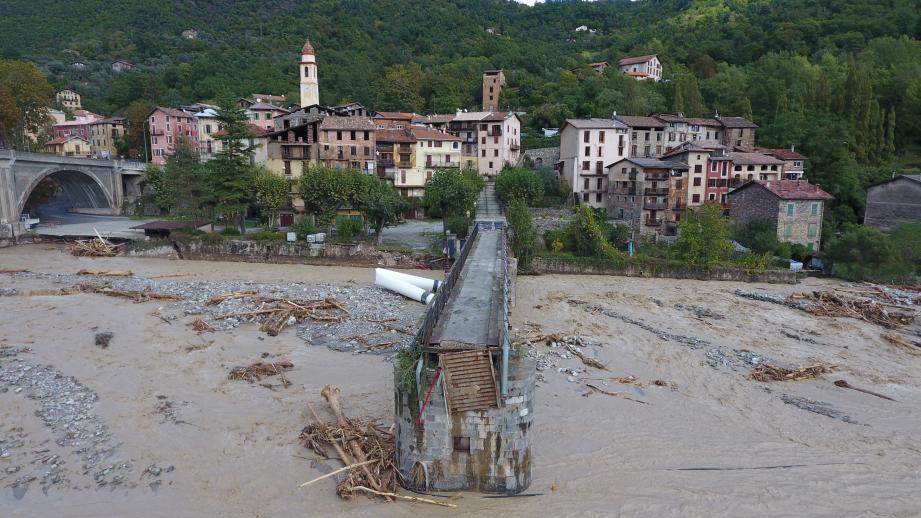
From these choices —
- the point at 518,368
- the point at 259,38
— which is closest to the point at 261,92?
the point at 259,38

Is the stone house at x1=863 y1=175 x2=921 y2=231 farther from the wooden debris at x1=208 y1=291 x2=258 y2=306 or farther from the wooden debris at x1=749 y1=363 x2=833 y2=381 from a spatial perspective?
the wooden debris at x1=208 y1=291 x2=258 y2=306

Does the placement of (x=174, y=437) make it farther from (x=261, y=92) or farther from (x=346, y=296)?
(x=261, y=92)

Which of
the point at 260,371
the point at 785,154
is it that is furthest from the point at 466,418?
the point at 785,154

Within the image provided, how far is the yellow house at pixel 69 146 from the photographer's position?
7231 centimetres

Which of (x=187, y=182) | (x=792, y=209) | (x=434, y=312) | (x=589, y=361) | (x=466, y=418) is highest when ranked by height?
(x=187, y=182)

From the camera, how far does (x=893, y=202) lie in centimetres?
4438

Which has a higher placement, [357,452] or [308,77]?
[308,77]

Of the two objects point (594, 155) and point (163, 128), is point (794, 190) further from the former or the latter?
point (163, 128)

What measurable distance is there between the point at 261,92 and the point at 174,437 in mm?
83716

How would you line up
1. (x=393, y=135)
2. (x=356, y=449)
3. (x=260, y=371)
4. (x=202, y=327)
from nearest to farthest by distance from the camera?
(x=356, y=449) < (x=260, y=371) < (x=202, y=327) < (x=393, y=135)

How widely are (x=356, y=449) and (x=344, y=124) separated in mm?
40807

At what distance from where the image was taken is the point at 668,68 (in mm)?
90562

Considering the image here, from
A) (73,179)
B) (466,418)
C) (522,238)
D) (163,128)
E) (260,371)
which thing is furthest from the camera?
(163,128)

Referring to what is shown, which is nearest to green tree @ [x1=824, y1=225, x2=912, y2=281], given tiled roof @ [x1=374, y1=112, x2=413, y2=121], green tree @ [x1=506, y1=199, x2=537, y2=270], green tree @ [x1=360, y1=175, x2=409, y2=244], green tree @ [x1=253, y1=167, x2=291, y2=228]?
green tree @ [x1=506, y1=199, x2=537, y2=270]
